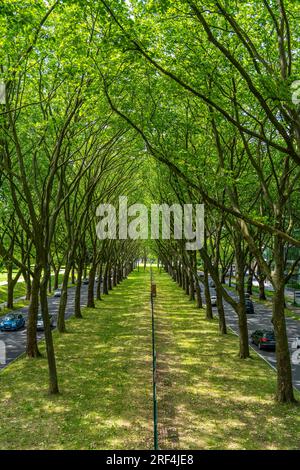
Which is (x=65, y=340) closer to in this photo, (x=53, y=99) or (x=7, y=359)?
(x=7, y=359)

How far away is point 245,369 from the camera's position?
64.3 feet

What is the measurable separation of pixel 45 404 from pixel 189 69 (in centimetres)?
1340

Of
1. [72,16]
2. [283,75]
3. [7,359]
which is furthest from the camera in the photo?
[7,359]

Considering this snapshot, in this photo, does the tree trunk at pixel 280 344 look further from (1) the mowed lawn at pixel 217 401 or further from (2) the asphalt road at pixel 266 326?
(2) the asphalt road at pixel 266 326

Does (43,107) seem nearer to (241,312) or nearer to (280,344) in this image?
(280,344)

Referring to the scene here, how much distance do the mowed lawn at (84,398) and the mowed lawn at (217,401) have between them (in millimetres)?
869

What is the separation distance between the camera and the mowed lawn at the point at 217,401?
11.9 m

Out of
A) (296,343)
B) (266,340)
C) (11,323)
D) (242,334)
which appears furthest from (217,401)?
(11,323)

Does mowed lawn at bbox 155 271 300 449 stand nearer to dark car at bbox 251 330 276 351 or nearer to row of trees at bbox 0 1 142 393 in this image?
dark car at bbox 251 330 276 351

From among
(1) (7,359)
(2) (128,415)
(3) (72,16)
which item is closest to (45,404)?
(2) (128,415)

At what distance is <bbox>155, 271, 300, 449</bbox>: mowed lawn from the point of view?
11.9m

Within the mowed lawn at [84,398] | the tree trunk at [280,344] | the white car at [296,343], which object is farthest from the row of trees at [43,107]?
the white car at [296,343]

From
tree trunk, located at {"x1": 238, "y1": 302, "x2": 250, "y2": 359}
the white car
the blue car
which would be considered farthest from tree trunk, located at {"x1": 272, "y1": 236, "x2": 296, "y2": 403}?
the blue car

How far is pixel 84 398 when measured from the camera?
15312mm
